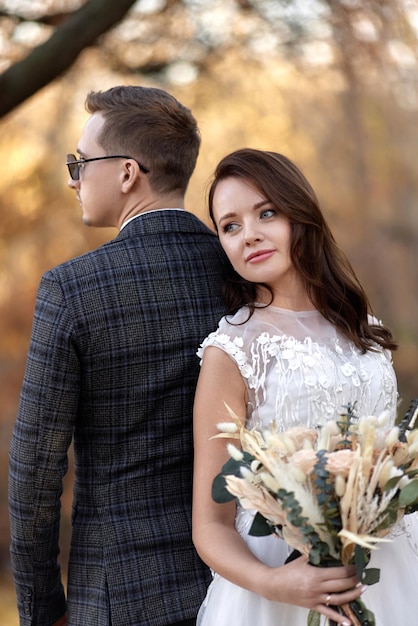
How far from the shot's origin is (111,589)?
2064 mm

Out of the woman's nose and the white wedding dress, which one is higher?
the woman's nose

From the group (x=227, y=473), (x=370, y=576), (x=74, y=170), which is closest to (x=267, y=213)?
(x=74, y=170)

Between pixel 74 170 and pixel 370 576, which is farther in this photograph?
pixel 74 170

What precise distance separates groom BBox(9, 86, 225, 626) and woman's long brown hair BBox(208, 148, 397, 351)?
0.66ft

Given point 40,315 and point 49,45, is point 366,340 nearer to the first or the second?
point 40,315

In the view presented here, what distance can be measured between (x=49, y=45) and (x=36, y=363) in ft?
6.34

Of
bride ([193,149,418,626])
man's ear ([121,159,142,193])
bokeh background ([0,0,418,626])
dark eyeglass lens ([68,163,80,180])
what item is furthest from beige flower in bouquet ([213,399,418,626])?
bokeh background ([0,0,418,626])

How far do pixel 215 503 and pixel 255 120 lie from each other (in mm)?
3974

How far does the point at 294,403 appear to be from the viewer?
78.0 inches

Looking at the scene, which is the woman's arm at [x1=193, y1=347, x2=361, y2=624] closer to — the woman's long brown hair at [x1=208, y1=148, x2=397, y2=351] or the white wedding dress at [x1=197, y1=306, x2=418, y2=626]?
the white wedding dress at [x1=197, y1=306, x2=418, y2=626]

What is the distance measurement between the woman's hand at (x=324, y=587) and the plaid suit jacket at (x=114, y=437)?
0.55m

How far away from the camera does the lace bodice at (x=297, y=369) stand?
1.97 meters

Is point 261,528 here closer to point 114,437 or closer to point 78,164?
point 114,437

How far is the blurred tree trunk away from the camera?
11.4 ft
